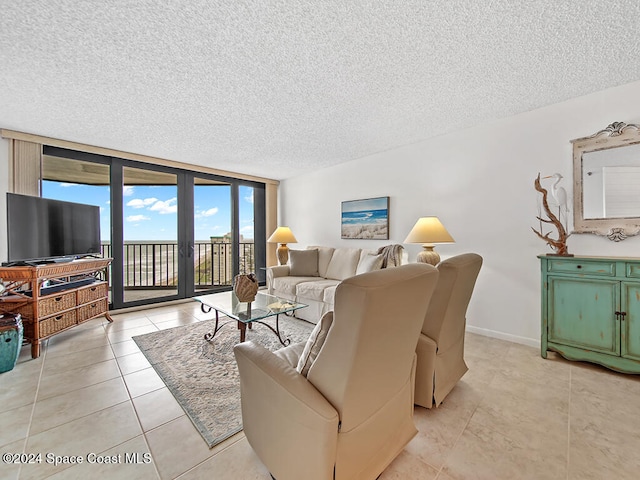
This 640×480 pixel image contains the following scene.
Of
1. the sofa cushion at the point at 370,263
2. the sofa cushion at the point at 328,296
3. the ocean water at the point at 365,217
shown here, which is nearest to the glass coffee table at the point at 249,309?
the sofa cushion at the point at 328,296

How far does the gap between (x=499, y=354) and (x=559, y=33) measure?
2516mm

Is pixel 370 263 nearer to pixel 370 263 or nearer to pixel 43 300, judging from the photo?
pixel 370 263

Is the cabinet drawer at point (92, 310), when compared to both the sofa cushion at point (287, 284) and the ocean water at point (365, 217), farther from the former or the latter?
the ocean water at point (365, 217)

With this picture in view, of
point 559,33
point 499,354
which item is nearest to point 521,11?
point 559,33

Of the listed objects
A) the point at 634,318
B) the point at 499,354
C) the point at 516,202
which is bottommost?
the point at 499,354

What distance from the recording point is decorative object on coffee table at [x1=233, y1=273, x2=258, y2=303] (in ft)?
8.67

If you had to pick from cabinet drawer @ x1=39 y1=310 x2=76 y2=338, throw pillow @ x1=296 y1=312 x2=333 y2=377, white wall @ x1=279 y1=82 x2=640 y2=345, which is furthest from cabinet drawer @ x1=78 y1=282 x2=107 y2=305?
white wall @ x1=279 y1=82 x2=640 y2=345

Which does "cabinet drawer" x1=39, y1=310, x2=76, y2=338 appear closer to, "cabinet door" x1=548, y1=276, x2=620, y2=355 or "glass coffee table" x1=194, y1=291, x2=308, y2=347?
"glass coffee table" x1=194, y1=291, x2=308, y2=347

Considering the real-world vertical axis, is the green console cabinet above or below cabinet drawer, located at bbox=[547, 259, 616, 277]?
below

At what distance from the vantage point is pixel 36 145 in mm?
3201

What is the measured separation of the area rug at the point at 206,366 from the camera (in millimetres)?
1629

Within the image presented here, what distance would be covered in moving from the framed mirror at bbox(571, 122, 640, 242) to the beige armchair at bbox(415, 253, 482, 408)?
5.09 feet

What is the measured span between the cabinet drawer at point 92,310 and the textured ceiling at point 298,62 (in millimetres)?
2029

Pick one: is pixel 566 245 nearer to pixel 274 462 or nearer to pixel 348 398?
pixel 348 398
